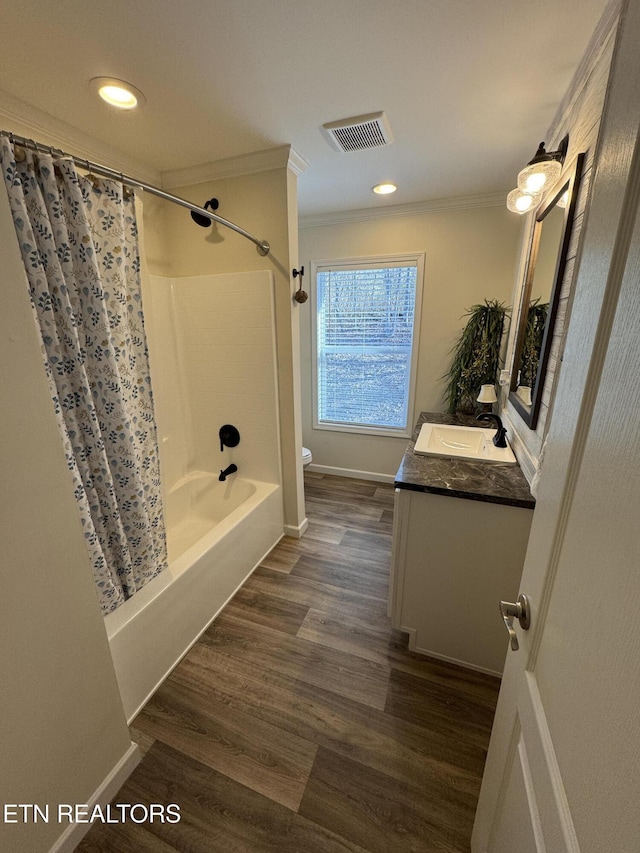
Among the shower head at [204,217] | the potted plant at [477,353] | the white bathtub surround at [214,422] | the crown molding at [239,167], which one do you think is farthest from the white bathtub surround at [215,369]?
the potted plant at [477,353]

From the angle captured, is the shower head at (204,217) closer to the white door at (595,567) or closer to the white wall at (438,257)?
the white wall at (438,257)

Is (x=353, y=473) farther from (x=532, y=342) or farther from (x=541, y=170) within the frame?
(x=541, y=170)

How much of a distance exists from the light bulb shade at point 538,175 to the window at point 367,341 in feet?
4.46

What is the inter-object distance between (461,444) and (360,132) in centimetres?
180

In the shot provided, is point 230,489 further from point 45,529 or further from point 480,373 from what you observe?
point 480,373

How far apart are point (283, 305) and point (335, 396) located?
1476mm

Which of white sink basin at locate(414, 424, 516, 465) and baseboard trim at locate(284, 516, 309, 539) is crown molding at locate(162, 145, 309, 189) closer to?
white sink basin at locate(414, 424, 516, 465)

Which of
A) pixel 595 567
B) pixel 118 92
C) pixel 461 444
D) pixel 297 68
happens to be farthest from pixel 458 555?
pixel 118 92

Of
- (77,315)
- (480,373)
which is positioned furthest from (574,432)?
(480,373)

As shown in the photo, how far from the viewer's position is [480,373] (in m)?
2.60

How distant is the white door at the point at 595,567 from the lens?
386mm

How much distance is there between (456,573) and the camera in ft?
4.90

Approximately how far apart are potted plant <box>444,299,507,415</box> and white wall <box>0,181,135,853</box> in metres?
2.58

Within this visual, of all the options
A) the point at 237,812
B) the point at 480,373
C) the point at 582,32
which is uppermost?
the point at 582,32
